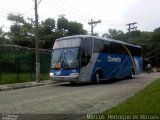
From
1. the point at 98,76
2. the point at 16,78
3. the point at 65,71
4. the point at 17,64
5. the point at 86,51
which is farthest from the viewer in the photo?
the point at 17,64

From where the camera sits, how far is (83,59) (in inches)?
974

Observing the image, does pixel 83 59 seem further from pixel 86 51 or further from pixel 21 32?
pixel 21 32

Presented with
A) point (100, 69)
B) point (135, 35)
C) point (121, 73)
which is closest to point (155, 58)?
point (135, 35)

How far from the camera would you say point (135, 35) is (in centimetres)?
10019

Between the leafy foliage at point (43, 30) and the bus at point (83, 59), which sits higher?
the leafy foliage at point (43, 30)

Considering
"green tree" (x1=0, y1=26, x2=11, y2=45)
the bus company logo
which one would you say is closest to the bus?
the bus company logo

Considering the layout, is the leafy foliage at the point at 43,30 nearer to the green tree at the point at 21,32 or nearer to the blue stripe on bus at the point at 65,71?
the green tree at the point at 21,32

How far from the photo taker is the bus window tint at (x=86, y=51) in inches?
971

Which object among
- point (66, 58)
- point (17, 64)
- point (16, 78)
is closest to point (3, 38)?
point (17, 64)

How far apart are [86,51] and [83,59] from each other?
2.07 feet

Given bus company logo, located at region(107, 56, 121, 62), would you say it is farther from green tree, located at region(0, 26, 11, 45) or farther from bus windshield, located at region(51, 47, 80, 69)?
green tree, located at region(0, 26, 11, 45)

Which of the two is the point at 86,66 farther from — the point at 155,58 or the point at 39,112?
the point at 155,58

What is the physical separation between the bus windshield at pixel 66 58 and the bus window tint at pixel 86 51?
49 centimetres

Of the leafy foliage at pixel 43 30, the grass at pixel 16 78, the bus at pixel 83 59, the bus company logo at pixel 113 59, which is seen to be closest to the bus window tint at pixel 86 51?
the bus at pixel 83 59
